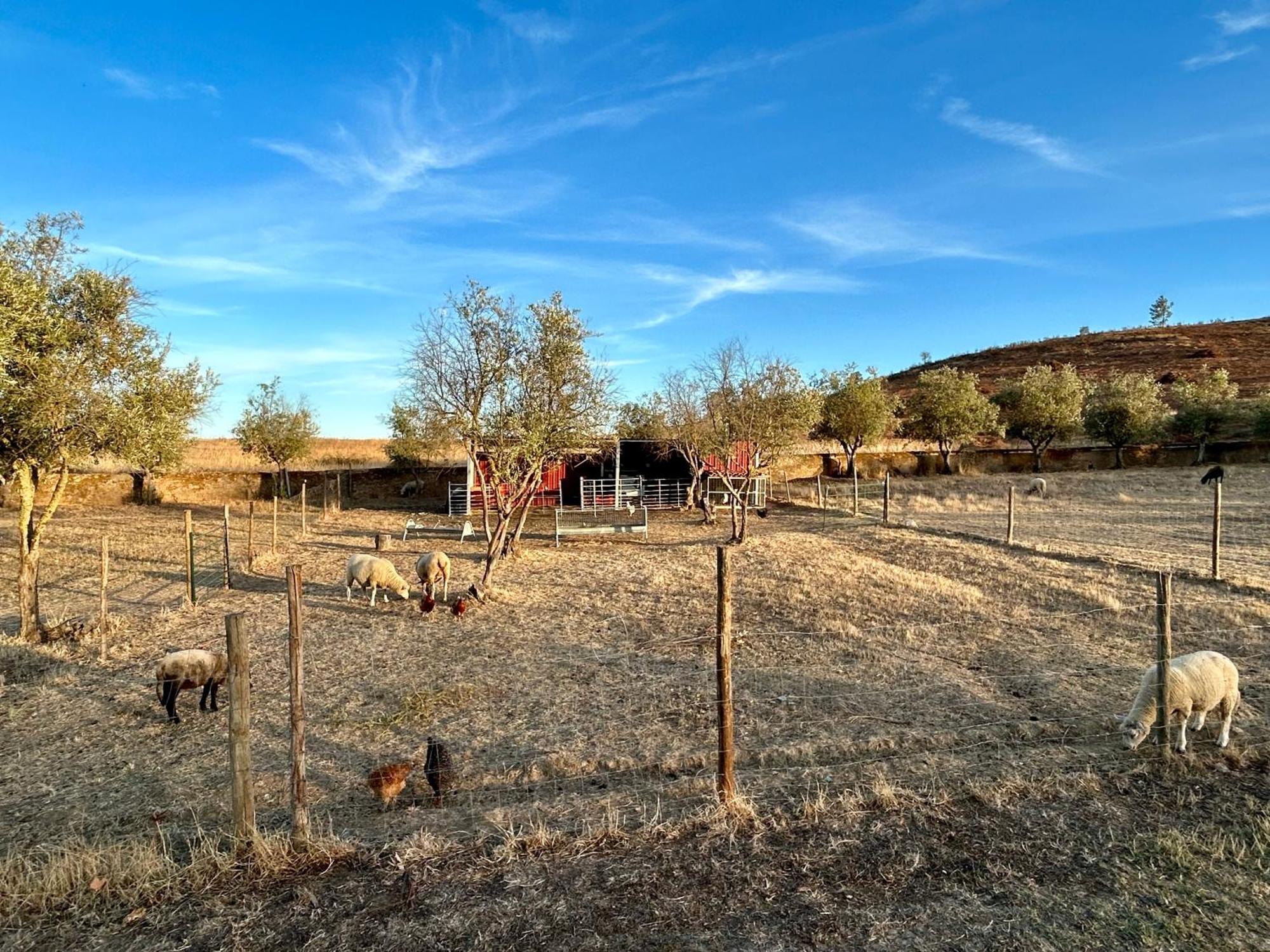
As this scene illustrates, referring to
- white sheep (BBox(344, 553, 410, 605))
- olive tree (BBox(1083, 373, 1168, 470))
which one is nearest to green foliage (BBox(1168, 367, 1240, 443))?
olive tree (BBox(1083, 373, 1168, 470))

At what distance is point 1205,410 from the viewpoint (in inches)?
1629

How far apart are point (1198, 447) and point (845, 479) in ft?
70.8

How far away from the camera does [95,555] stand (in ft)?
62.4

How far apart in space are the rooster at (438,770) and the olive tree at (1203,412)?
48.5 meters

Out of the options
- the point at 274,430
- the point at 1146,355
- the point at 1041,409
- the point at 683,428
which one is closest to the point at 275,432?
the point at 274,430

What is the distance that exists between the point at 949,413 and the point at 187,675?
139ft

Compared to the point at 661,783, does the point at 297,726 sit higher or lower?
higher

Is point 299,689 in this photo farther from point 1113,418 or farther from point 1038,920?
point 1113,418

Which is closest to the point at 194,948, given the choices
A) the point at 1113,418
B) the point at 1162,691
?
the point at 1162,691

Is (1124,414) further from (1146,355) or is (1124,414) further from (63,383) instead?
(1146,355)

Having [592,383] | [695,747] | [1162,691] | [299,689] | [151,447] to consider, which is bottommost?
[695,747]

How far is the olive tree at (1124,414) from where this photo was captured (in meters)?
40.1

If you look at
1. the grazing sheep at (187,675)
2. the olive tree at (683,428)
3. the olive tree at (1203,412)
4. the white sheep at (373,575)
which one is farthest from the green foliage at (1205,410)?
the grazing sheep at (187,675)

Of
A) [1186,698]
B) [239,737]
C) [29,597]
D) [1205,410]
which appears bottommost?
[1186,698]
